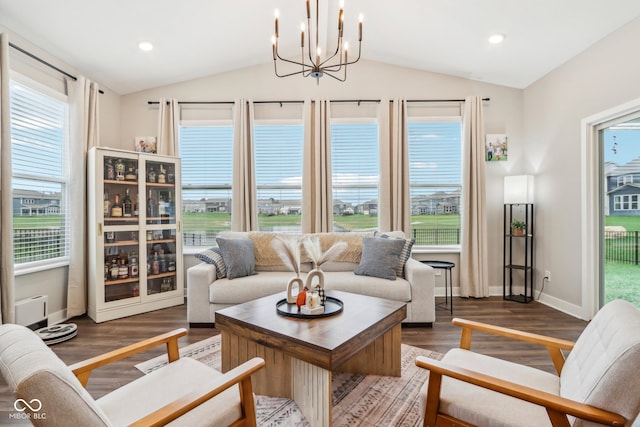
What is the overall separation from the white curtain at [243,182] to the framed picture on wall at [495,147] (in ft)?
10.2

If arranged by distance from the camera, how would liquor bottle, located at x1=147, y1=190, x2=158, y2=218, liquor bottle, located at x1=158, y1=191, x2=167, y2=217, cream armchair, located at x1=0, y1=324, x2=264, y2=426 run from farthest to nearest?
liquor bottle, located at x1=158, y1=191, x2=167, y2=217
liquor bottle, located at x1=147, y1=190, x2=158, y2=218
cream armchair, located at x1=0, y1=324, x2=264, y2=426

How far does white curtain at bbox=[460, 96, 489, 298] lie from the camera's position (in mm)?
4059

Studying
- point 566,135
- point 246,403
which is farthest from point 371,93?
point 246,403

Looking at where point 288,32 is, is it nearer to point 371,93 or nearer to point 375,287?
point 371,93

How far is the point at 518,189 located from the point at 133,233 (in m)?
4.66

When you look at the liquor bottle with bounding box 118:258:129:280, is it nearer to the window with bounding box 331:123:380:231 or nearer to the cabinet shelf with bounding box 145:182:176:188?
the cabinet shelf with bounding box 145:182:176:188

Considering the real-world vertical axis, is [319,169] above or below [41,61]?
below

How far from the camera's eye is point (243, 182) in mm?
4113

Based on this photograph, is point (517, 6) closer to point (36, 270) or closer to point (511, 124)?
point (511, 124)

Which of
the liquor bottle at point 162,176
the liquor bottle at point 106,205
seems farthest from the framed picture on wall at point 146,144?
the liquor bottle at point 106,205

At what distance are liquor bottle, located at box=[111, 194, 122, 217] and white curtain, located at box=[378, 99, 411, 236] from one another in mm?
3119

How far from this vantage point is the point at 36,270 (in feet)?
9.99

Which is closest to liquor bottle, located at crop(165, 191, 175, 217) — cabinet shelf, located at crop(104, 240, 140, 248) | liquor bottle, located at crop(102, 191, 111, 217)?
cabinet shelf, located at crop(104, 240, 140, 248)

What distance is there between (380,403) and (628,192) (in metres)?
3.01
